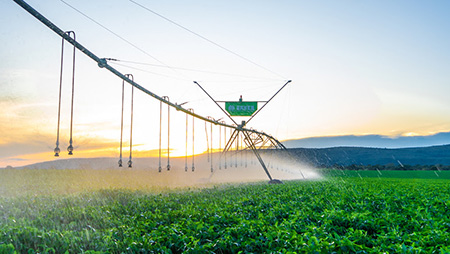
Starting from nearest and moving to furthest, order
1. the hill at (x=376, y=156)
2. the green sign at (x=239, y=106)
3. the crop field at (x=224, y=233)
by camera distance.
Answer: the crop field at (x=224, y=233)
the green sign at (x=239, y=106)
the hill at (x=376, y=156)

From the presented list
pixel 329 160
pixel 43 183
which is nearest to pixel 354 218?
pixel 43 183

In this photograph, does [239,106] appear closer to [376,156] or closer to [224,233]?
[224,233]

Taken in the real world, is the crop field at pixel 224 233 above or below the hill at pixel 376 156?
below

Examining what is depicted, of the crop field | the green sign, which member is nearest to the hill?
the green sign

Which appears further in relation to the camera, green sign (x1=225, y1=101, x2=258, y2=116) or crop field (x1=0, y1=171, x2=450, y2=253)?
green sign (x1=225, y1=101, x2=258, y2=116)

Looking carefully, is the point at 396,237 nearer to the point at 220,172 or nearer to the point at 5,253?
the point at 5,253

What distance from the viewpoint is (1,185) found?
86.1ft

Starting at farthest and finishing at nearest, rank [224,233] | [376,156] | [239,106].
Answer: [376,156] < [239,106] < [224,233]

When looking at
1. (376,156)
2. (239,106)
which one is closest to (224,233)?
(239,106)

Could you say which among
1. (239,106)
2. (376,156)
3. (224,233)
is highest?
(239,106)

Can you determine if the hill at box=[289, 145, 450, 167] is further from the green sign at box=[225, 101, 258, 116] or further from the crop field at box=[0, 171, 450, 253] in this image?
the crop field at box=[0, 171, 450, 253]

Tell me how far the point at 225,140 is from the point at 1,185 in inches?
678

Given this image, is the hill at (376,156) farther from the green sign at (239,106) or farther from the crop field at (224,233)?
the crop field at (224,233)

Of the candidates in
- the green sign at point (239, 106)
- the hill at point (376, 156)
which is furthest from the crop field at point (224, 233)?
the hill at point (376, 156)
